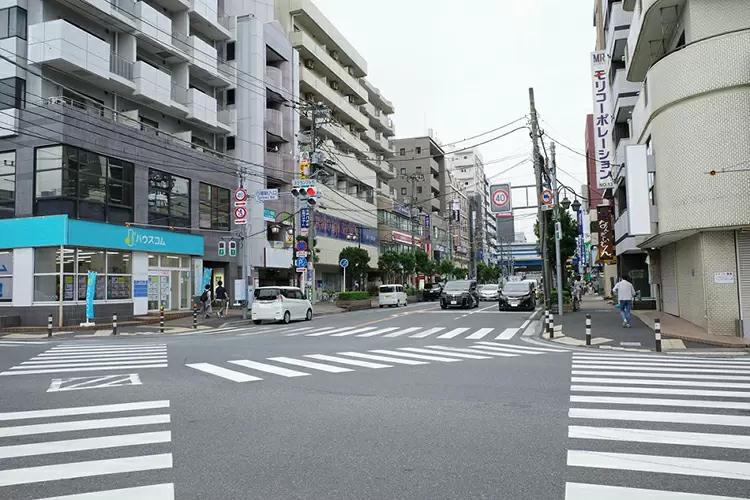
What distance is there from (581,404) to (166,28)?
1160 inches

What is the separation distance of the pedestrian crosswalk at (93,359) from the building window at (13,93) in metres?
13.4

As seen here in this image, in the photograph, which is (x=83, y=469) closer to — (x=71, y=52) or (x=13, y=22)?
(x=71, y=52)

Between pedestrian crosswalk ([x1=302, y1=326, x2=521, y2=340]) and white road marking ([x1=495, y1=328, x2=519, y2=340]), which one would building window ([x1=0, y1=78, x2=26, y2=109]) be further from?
white road marking ([x1=495, y1=328, x2=519, y2=340])

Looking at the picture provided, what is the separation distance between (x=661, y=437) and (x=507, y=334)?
13206mm

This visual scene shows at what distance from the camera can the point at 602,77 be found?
3316cm

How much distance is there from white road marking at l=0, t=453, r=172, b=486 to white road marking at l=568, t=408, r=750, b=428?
478 centimetres

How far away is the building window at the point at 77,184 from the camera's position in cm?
2358

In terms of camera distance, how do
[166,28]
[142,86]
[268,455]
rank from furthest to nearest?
[166,28] → [142,86] → [268,455]

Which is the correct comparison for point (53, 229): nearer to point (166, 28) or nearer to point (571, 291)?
point (166, 28)

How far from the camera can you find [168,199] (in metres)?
29.8

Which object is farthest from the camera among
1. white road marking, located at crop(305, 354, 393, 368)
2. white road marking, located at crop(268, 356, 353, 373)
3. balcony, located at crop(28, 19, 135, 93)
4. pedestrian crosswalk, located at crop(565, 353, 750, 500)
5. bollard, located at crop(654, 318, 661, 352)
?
balcony, located at crop(28, 19, 135, 93)

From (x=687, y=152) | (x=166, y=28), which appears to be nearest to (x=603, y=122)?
(x=687, y=152)

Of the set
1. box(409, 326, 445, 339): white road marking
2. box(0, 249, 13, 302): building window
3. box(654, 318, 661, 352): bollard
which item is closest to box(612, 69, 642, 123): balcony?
box(409, 326, 445, 339): white road marking

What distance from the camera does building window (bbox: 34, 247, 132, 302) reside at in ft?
77.2
